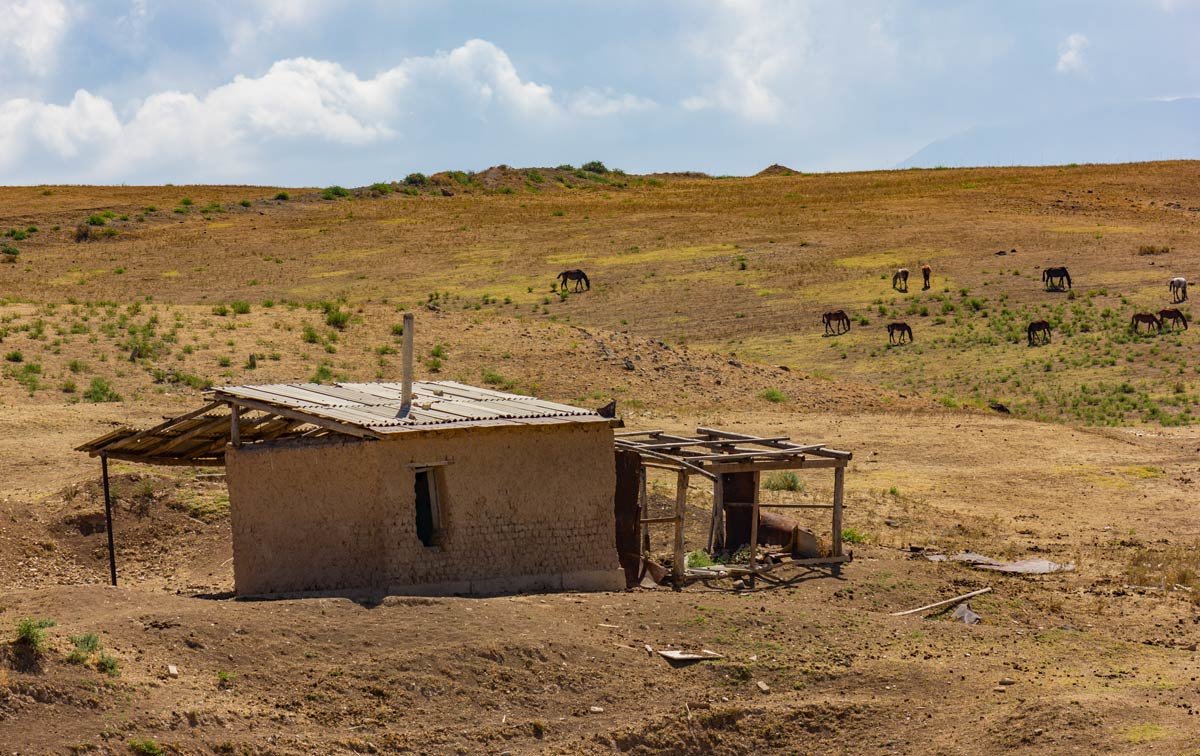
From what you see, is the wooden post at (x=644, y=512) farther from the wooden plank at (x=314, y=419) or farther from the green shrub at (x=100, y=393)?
the green shrub at (x=100, y=393)

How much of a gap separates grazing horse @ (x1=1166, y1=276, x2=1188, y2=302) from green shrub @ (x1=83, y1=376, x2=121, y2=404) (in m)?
33.6

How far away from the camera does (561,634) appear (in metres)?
13.6

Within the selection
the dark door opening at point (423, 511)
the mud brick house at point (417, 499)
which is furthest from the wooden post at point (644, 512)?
the dark door opening at point (423, 511)

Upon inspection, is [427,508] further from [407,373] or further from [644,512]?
[644,512]

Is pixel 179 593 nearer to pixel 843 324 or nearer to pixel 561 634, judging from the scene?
pixel 561 634

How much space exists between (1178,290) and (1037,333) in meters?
7.54

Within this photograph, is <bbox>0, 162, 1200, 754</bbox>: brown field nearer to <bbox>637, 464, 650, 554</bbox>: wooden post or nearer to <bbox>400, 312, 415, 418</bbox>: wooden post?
<bbox>637, 464, 650, 554</bbox>: wooden post

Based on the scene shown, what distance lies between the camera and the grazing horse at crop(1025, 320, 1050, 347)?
41.9m

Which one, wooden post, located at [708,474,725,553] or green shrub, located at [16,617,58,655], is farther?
wooden post, located at [708,474,725,553]

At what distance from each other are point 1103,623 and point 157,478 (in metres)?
13.9

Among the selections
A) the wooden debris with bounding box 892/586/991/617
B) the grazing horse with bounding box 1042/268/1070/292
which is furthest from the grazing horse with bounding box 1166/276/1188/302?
the wooden debris with bounding box 892/586/991/617

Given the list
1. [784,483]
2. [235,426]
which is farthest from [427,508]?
[784,483]

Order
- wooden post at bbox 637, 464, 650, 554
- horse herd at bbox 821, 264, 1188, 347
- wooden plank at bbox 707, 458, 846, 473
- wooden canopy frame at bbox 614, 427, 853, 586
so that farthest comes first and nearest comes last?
1. horse herd at bbox 821, 264, 1188, 347
2. wooden post at bbox 637, 464, 650, 554
3. wooden plank at bbox 707, 458, 846, 473
4. wooden canopy frame at bbox 614, 427, 853, 586

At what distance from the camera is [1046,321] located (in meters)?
42.3
